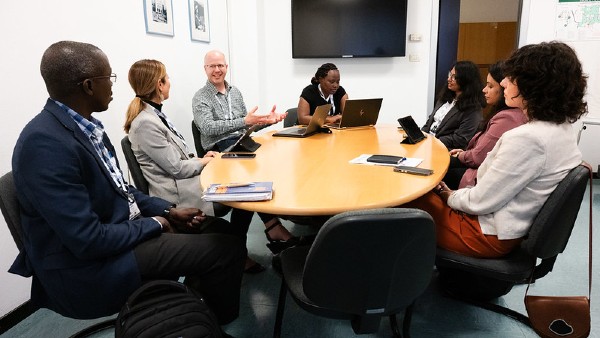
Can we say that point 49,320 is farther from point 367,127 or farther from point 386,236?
point 367,127

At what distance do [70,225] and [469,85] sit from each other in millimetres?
2629

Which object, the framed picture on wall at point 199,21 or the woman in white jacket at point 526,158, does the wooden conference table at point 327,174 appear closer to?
the woman in white jacket at point 526,158

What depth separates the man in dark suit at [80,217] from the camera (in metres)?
1.19

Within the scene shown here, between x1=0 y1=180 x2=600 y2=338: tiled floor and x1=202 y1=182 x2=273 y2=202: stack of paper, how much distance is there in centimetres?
74

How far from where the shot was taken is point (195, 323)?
4.07ft

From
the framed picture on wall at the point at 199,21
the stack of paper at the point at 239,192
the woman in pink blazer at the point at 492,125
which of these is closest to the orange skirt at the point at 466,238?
the woman in pink blazer at the point at 492,125

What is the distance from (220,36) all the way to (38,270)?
340 cm

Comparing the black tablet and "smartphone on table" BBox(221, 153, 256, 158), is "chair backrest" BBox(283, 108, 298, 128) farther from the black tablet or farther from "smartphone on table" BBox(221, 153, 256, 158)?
"smartphone on table" BBox(221, 153, 256, 158)

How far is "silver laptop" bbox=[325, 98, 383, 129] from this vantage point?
301cm

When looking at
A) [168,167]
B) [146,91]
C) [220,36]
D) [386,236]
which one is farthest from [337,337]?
[220,36]

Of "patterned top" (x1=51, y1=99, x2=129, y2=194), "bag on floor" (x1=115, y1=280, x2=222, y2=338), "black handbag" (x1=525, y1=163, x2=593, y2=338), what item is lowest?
"black handbag" (x1=525, y1=163, x2=593, y2=338)

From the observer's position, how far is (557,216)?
4.50 ft

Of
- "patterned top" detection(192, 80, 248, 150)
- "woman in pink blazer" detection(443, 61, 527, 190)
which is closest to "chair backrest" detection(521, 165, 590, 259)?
"woman in pink blazer" detection(443, 61, 527, 190)

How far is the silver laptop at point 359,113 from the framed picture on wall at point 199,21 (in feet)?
4.99
